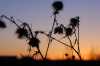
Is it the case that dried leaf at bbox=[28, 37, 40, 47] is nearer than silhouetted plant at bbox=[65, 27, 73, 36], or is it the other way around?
dried leaf at bbox=[28, 37, 40, 47]

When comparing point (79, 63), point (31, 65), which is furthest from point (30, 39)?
point (79, 63)

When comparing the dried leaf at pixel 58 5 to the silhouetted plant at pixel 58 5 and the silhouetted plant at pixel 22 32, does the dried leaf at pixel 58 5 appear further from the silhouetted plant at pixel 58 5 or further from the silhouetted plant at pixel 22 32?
the silhouetted plant at pixel 22 32

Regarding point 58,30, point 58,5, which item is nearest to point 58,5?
point 58,5

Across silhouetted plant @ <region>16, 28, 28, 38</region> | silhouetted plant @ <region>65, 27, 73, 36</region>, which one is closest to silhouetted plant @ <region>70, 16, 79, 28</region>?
silhouetted plant @ <region>65, 27, 73, 36</region>

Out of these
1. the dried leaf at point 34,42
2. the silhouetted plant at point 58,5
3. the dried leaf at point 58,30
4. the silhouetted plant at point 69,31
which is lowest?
the dried leaf at point 34,42

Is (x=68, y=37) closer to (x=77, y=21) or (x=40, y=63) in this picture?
(x=77, y=21)

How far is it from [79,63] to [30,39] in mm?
3763

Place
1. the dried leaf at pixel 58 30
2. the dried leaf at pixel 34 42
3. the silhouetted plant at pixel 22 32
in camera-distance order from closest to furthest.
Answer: the silhouetted plant at pixel 22 32 → the dried leaf at pixel 34 42 → the dried leaf at pixel 58 30

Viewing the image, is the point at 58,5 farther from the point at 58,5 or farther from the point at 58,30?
the point at 58,30

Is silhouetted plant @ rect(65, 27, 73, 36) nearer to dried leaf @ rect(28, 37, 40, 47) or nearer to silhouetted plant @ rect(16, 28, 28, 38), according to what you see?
dried leaf @ rect(28, 37, 40, 47)

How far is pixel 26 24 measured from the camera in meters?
24.5

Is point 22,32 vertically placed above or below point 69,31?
above

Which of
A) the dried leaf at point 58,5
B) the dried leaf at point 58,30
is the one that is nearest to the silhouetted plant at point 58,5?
the dried leaf at point 58,5

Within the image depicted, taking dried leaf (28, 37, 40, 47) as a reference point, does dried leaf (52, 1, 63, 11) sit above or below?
above
